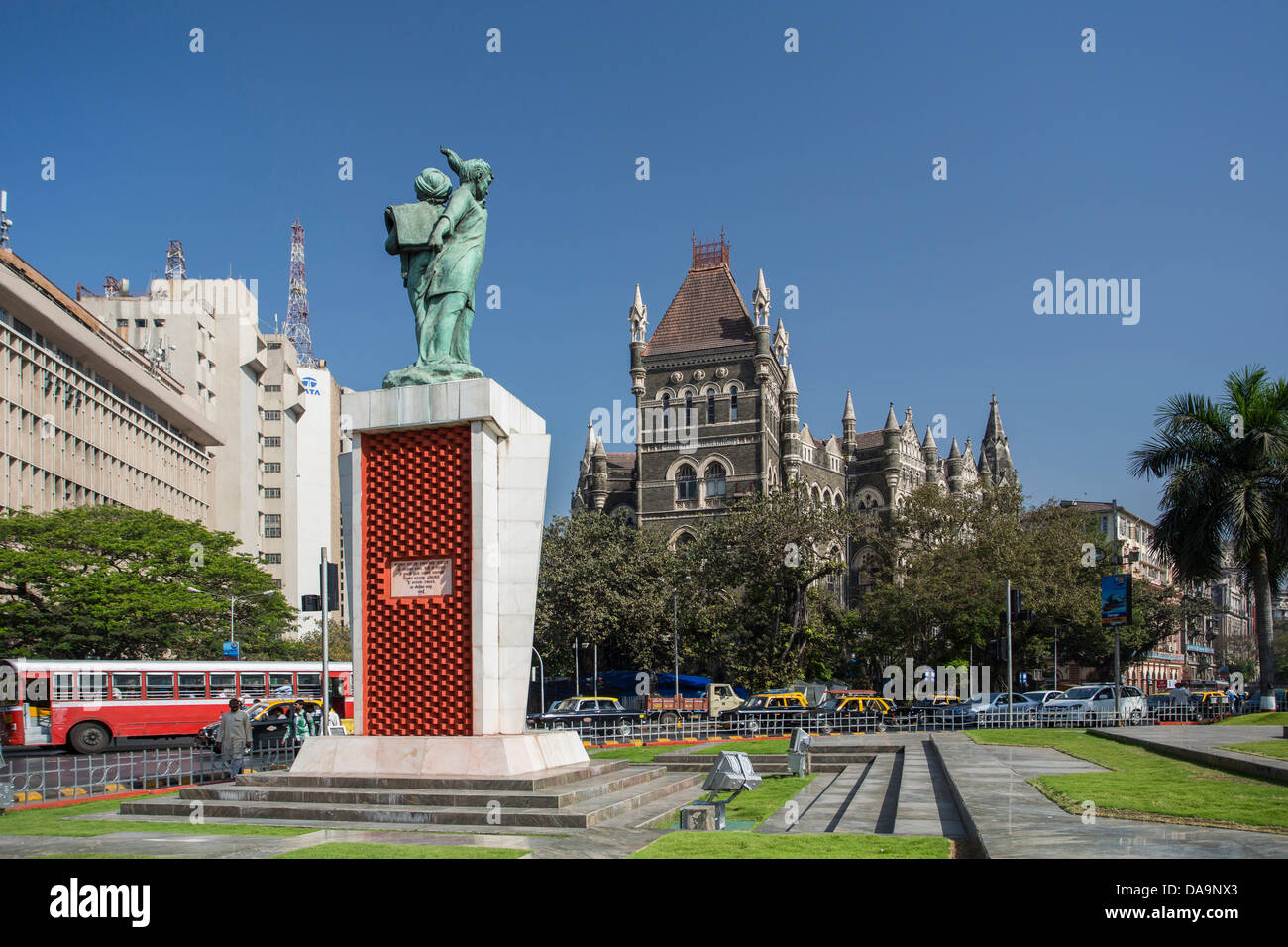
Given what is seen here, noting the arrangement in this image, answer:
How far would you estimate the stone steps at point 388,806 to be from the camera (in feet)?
35.7

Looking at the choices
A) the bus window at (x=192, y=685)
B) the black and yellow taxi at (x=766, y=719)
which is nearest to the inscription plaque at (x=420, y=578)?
the black and yellow taxi at (x=766, y=719)

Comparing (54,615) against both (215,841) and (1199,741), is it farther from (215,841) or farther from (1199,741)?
(1199,741)

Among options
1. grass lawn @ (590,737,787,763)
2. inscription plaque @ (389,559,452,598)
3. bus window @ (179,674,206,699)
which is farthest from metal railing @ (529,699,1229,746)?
inscription plaque @ (389,559,452,598)

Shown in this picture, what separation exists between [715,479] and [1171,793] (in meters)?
53.8

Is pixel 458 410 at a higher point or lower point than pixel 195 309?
lower

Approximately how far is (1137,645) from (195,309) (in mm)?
66536

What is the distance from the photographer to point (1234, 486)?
80.7 feet

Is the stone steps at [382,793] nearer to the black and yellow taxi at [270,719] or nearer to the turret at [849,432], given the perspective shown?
the black and yellow taxi at [270,719]

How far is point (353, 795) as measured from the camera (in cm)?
1198

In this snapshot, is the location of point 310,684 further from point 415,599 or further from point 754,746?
point 415,599

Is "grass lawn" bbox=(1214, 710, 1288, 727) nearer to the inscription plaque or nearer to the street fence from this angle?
the street fence

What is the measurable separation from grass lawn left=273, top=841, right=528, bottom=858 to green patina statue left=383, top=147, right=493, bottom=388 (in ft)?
22.8
